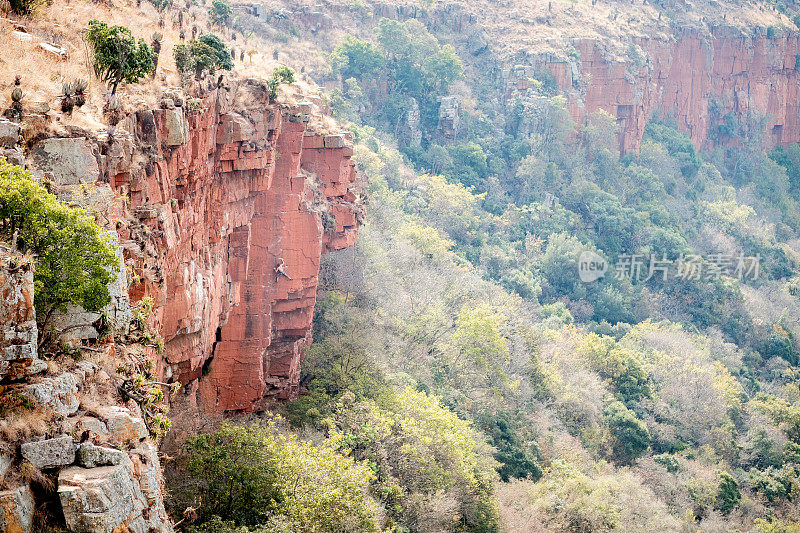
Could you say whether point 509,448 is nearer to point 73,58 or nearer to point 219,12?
point 73,58

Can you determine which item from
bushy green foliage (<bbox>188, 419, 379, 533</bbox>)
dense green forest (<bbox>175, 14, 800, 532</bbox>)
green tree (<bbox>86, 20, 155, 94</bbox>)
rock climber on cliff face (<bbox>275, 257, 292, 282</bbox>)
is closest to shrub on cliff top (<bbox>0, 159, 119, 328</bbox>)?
green tree (<bbox>86, 20, 155, 94</bbox>)

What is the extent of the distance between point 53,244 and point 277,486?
10280 mm

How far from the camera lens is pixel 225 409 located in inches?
1098

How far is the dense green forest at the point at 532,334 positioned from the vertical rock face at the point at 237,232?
8.50ft

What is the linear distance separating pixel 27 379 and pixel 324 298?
86.1 feet

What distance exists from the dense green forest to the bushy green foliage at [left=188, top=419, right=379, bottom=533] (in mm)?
70

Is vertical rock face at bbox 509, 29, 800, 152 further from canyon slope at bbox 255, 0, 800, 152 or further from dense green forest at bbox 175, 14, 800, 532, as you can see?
dense green forest at bbox 175, 14, 800, 532

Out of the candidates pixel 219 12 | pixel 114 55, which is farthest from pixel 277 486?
pixel 219 12

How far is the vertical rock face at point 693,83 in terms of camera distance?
78.2 meters

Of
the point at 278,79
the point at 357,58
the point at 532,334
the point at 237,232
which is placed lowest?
the point at 532,334

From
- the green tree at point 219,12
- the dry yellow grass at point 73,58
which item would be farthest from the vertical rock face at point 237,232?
the green tree at point 219,12

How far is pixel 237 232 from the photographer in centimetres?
2745

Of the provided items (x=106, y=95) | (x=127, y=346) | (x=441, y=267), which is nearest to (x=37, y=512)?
(x=127, y=346)

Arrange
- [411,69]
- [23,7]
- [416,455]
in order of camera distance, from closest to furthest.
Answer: [23,7] → [416,455] → [411,69]
